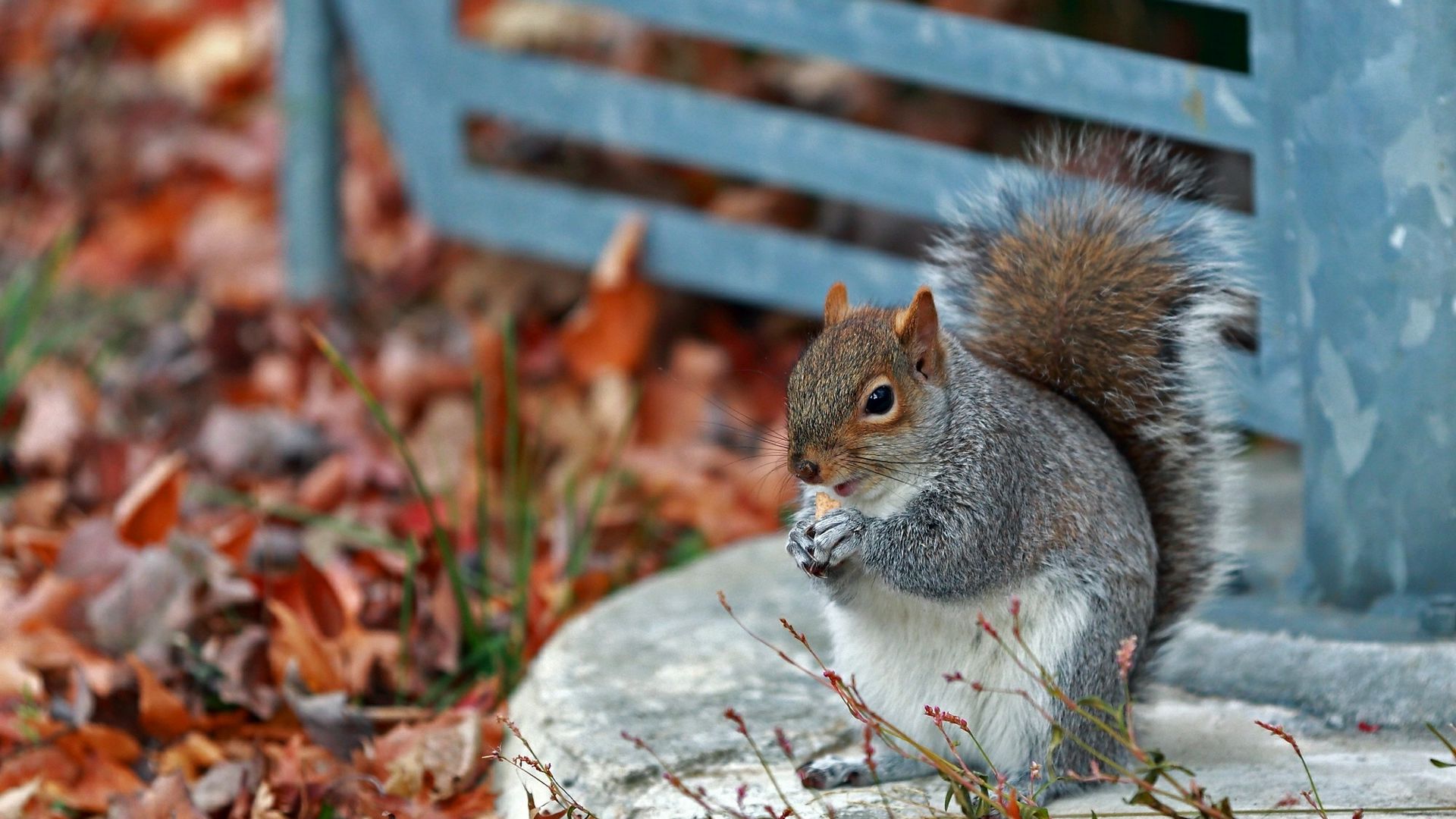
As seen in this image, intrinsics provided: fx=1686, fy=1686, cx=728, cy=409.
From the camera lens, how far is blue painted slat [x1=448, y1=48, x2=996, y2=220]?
338 centimetres

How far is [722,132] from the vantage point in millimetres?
3697

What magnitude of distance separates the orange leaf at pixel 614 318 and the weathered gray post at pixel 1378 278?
1.89 m

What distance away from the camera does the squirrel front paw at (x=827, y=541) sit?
192 centimetres

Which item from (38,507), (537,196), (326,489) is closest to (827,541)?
(326,489)

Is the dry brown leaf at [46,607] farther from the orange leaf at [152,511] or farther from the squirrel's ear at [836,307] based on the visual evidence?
the squirrel's ear at [836,307]

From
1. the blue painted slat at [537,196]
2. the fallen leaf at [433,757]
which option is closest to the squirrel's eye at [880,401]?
the fallen leaf at [433,757]

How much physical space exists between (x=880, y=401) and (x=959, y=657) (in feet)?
1.04

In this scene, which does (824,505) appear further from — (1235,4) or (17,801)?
(17,801)

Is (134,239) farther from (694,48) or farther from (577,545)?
(577,545)

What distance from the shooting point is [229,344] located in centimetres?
413

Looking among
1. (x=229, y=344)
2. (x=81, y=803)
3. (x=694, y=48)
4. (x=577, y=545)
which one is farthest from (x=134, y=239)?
(x=81, y=803)

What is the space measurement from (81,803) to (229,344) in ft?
6.27

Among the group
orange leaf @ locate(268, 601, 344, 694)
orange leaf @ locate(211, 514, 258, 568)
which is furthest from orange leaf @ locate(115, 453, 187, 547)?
orange leaf @ locate(268, 601, 344, 694)

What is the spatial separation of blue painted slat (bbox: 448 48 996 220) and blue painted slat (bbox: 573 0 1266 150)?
0.63 feet
